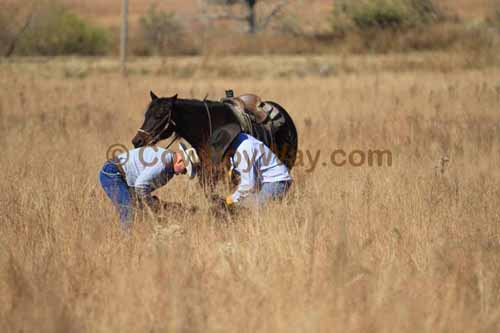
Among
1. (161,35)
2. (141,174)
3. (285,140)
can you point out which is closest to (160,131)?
(141,174)

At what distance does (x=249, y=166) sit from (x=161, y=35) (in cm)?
2436

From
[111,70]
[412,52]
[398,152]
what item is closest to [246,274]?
[398,152]

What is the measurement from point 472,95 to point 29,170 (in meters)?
8.60

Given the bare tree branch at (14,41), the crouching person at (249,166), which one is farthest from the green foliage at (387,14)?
the crouching person at (249,166)

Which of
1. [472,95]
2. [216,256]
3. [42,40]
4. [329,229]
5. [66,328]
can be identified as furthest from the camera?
[42,40]

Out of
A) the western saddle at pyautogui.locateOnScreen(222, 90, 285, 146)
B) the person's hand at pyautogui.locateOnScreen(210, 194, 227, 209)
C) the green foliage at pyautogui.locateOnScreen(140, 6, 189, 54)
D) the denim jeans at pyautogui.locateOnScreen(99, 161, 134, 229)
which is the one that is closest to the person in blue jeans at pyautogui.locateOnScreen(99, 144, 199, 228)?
the denim jeans at pyautogui.locateOnScreen(99, 161, 134, 229)

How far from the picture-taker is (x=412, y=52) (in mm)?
25469

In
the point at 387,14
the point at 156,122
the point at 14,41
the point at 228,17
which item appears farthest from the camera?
the point at 228,17

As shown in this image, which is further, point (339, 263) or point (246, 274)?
point (246, 274)

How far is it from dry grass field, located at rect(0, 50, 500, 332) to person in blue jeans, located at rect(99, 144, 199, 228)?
0.71 feet

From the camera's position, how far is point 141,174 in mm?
6621

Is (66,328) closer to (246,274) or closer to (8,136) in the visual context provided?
(246,274)

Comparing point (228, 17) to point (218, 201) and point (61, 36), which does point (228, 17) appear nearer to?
point (61, 36)

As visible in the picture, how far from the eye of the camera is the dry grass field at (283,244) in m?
4.28
